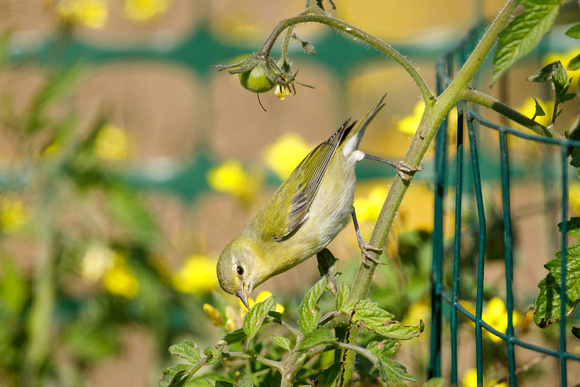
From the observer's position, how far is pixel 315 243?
2.53 m

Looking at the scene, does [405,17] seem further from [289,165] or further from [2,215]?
[2,215]

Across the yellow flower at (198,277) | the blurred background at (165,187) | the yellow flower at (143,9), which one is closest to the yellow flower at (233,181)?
the blurred background at (165,187)

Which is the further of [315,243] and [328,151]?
[328,151]

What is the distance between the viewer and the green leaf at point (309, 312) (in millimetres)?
1378

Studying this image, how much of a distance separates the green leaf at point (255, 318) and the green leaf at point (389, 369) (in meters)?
0.22

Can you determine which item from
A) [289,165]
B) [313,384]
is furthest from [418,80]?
[289,165]

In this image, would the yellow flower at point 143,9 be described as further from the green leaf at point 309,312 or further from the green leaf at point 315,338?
the green leaf at point 315,338

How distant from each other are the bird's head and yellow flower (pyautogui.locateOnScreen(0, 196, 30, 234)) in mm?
1387

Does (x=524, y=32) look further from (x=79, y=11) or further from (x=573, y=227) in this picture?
(x=79, y=11)

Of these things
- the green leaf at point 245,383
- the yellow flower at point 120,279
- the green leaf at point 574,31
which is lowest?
the yellow flower at point 120,279

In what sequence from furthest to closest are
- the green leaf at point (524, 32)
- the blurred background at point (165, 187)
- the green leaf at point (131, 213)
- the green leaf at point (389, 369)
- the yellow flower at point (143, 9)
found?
the yellow flower at point (143, 9) → the green leaf at point (131, 213) → the blurred background at point (165, 187) → the green leaf at point (389, 369) → the green leaf at point (524, 32)

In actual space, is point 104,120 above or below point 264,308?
below

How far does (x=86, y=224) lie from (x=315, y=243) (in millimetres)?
1506

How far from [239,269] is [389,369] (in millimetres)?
1335
